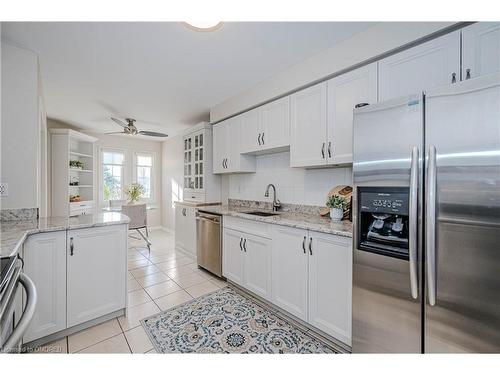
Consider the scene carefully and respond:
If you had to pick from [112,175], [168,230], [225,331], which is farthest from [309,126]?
[112,175]

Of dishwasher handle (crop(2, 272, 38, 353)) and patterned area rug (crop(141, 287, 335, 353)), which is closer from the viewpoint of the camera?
dishwasher handle (crop(2, 272, 38, 353))

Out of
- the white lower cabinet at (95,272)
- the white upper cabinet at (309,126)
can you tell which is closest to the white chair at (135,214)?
the white lower cabinet at (95,272)

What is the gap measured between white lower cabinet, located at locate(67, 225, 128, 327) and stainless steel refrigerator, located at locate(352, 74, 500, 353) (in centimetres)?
197

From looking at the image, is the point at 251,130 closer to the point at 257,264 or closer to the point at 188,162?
the point at 257,264

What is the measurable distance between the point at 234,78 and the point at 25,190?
94.7 inches

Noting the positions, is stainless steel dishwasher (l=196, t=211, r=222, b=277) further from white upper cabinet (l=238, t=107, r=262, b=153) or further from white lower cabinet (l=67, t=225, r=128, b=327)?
white lower cabinet (l=67, t=225, r=128, b=327)

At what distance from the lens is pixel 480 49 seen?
134cm

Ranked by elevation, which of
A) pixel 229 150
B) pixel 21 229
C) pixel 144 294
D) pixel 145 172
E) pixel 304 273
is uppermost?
pixel 229 150

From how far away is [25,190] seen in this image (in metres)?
2.06

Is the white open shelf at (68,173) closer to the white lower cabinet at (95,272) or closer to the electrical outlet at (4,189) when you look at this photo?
the electrical outlet at (4,189)

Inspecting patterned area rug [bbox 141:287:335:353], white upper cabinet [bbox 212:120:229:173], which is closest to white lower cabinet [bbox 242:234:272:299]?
patterned area rug [bbox 141:287:335:353]

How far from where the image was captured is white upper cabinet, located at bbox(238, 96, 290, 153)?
246 cm

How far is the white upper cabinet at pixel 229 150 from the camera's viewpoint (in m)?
3.13

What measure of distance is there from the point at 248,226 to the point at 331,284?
3.36ft
